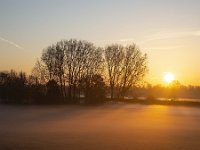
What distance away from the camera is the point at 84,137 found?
26875mm

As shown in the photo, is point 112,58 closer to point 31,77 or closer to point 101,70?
point 101,70

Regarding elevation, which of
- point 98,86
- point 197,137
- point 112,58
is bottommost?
point 197,137

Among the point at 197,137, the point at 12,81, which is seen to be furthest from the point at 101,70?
the point at 197,137

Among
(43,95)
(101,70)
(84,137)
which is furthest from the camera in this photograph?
(101,70)

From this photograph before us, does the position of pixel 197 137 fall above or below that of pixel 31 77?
below

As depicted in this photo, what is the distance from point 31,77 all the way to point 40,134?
6440 centimetres

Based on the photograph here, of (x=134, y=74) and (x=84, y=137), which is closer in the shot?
(x=84, y=137)

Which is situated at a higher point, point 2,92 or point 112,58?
point 112,58

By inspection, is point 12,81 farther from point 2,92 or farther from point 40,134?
point 40,134

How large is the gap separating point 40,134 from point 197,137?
1018 cm

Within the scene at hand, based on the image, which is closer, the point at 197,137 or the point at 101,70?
the point at 197,137

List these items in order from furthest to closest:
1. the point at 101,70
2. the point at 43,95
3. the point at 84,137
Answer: the point at 101,70 → the point at 43,95 → the point at 84,137

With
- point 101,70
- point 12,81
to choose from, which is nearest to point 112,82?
point 101,70

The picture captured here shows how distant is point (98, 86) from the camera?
282ft
